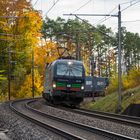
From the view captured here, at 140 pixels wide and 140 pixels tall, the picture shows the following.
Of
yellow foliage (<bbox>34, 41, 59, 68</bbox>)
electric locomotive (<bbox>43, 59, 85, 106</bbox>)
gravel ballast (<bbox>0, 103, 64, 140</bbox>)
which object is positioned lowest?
gravel ballast (<bbox>0, 103, 64, 140</bbox>)

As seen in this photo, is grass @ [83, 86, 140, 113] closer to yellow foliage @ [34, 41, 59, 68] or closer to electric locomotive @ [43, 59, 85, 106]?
electric locomotive @ [43, 59, 85, 106]

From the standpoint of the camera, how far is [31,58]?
74562 millimetres

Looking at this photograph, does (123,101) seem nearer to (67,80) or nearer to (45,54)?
(67,80)

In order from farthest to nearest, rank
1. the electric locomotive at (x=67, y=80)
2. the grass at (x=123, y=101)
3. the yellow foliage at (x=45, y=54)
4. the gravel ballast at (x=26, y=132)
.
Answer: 1. the yellow foliage at (x=45, y=54)
2. the electric locomotive at (x=67, y=80)
3. the grass at (x=123, y=101)
4. the gravel ballast at (x=26, y=132)

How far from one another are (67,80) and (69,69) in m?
0.96

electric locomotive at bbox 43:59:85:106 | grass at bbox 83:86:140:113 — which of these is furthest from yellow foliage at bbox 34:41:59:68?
electric locomotive at bbox 43:59:85:106

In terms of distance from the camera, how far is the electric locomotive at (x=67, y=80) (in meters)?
37.1

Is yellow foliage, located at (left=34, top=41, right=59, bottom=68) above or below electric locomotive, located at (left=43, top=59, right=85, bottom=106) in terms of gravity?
above

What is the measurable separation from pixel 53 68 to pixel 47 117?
375 inches

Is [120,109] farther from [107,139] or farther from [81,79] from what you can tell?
[107,139]

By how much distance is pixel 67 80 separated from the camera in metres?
37.3

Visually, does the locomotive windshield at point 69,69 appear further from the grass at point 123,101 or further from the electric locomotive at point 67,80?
the grass at point 123,101

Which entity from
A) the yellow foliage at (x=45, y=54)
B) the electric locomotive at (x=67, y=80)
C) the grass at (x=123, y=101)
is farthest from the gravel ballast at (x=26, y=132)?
the yellow foliage at (x=45, y=54)

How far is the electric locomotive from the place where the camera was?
3712 cm
